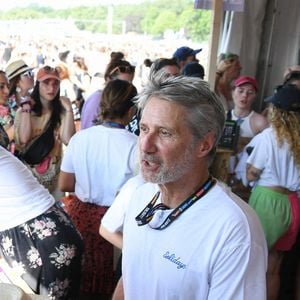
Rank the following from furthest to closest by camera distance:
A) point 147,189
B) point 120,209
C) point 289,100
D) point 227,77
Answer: point 227,77 → point 289,100 → point 120,209 → point 147,189

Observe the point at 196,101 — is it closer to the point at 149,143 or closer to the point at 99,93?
the point at 149,143

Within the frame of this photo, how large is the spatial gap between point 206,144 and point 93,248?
1447mm

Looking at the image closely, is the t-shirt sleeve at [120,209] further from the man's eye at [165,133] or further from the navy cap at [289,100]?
the navy cap at [289,100]

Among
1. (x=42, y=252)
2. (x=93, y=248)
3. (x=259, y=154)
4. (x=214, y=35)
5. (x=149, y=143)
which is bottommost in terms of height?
(x=93, y=248)

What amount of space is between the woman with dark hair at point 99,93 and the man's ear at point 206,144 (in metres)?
1.96

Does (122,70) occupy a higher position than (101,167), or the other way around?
(122,70)

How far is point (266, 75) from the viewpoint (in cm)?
553

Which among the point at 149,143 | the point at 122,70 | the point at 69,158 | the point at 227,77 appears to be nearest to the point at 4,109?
the point at 69,158

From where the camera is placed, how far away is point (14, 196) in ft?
5.67

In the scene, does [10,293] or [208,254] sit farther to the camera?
[10,293]

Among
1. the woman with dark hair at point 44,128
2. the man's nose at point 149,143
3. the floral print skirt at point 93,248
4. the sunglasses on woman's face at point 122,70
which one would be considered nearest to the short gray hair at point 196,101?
the man's nose at point 149,143

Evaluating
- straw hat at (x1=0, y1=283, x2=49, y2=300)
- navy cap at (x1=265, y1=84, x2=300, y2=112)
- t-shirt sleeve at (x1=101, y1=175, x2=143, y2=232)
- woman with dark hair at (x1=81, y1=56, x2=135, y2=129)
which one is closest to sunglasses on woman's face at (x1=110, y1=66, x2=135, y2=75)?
woman with dark hair at (x1=81, y1=56, x2=135, y2=129)

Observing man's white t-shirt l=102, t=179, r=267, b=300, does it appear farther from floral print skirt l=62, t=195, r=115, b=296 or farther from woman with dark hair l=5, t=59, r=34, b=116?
woman with dark hair l=5, t=59, r=34, b=116

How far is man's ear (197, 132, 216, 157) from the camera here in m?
1.11
